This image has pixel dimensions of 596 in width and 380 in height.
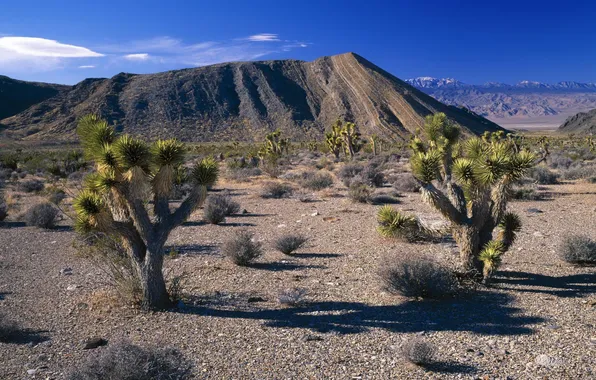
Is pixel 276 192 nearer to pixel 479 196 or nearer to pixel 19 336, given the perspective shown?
pixel 479 196

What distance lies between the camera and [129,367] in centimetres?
406

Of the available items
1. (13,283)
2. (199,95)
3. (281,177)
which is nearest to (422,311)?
(13,283)

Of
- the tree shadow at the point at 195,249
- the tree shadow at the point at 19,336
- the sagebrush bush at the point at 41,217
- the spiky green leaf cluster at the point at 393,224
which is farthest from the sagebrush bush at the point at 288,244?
the sagebrush bush at the point at 41,217

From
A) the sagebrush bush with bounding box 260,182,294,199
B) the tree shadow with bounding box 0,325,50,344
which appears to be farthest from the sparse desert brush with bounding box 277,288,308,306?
the sagebrush bush with bounding box 260,182,294,199

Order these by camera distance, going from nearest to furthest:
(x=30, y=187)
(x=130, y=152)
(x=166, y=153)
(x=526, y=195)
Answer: (x=130, y=152) → (x=166, y=153) → (x=526, y=195) → (x=30, y=187)

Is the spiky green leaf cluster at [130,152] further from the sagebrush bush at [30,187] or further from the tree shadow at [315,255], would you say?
the sagebrush bush at [30,187]

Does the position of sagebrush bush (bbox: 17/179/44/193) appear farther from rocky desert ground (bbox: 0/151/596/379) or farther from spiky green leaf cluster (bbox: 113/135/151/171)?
spiky green leaf cluster (bbox: 113/135/151/171)

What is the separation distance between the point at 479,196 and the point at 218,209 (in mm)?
8428

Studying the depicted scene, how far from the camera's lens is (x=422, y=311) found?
666 cm

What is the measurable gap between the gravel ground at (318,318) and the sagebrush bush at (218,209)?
2.93 meters

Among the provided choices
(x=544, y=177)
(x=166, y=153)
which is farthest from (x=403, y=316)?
(x=544, y=177)

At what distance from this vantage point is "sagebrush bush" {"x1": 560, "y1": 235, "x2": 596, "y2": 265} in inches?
338

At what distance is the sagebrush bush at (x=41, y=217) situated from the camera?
13.1m

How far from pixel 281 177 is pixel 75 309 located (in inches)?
817
